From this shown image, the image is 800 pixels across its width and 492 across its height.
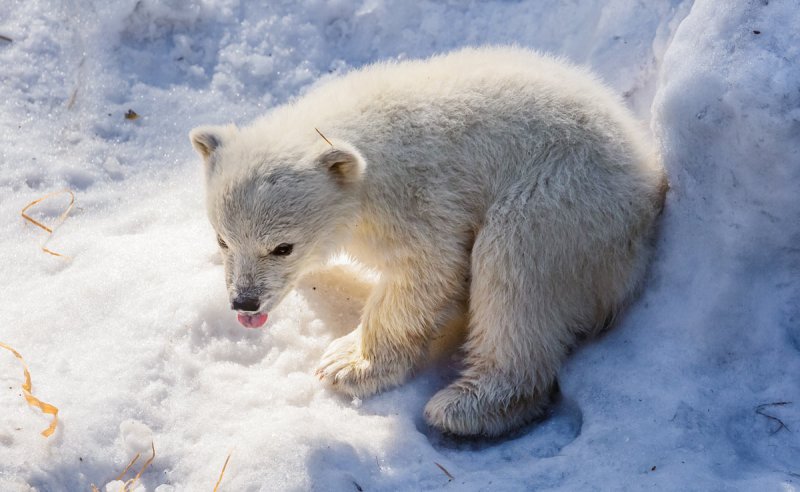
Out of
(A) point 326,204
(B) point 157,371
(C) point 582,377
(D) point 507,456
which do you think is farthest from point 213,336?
(C) point 582,377

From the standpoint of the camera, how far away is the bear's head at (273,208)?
13.0ft

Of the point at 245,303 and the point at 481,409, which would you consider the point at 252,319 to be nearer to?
the point at 245,303

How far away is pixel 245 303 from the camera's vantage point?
13.3ft

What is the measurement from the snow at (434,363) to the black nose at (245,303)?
48 centimetres

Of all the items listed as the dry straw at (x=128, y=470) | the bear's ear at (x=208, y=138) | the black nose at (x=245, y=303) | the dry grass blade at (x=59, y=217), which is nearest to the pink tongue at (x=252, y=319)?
the black nose at (x=245, y=303)

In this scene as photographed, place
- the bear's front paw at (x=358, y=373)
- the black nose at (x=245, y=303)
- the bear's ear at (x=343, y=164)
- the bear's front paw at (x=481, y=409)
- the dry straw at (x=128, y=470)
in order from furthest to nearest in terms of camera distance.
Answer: the bear's front paw at (x=358, y=373), the bear's front paw at (x=481, y=409), the black nose at (x=245, y=303), the bear's ear at (x=343, y=164), the dry straw at (x=128, y=470)

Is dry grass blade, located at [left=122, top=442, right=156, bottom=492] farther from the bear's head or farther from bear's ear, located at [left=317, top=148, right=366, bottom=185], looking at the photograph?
bear's ear, located at [left=317, top=148, right=366, bottom=185]

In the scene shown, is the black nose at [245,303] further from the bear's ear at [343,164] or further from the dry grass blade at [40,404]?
the dry grass blade at [40,404]

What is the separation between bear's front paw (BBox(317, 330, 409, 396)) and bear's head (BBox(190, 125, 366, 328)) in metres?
0.51

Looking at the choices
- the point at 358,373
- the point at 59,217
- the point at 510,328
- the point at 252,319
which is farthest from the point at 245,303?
the point at 59,217

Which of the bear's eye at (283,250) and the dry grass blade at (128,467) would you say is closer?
the dry grass blade at (128,467)

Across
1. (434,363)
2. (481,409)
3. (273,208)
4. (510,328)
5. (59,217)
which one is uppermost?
(273,208)

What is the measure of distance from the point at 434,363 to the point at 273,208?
57.8 inches

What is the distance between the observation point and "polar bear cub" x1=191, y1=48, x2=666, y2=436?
4.07 metres
